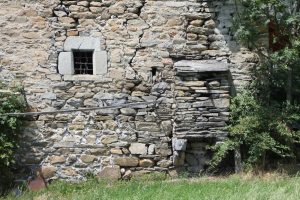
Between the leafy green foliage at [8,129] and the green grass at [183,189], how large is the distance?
0.53 m

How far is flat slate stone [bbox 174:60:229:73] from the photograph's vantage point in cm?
716

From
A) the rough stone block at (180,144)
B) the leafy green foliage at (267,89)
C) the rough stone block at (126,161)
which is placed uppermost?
the leafy green foliage at (267,89)

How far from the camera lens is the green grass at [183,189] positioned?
572 cm

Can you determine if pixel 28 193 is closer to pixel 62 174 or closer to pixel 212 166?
pixel 62 174

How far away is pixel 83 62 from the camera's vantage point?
7.57 m

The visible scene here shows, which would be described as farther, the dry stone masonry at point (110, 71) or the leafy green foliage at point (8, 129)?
the dry stone masonry at point (110, 71)

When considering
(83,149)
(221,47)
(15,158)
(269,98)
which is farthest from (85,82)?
(269,98)

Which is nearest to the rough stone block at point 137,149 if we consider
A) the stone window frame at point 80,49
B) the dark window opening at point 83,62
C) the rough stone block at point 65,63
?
the stone window frame at point 80,49

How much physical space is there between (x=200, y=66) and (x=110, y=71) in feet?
4.60

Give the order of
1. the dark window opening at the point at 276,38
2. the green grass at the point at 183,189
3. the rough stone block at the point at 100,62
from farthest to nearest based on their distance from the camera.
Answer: the rough stone block at the point at 100,62
the dark window opening at the point at 276,38
the green grass at the point at 183,189

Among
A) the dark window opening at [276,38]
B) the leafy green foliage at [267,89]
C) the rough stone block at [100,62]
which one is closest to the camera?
the leafy green foliage at [267,89]

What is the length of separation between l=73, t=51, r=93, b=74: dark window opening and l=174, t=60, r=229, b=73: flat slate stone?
4.46 feet

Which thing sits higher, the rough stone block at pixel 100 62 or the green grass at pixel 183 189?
the rough stone block at pixel 100 62

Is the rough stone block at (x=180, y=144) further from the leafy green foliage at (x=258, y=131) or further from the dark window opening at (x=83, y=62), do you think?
the dark window opening at (x=83, y=62)
